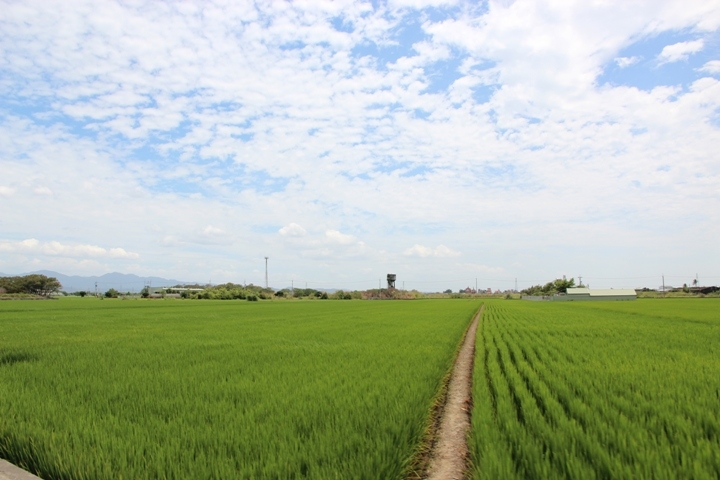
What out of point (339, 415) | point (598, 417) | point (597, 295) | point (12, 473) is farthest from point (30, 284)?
point (597, 295)

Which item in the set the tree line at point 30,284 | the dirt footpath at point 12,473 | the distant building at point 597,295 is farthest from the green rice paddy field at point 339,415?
the tree line at point 30,284

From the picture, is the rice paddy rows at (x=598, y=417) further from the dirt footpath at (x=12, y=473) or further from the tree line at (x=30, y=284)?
the tree line at (x=30, y=284)

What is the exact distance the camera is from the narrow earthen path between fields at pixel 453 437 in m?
3.53

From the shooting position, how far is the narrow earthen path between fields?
3528 mm

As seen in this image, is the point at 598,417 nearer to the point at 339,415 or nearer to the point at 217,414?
the point at 339,415

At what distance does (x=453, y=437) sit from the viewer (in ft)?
14.3

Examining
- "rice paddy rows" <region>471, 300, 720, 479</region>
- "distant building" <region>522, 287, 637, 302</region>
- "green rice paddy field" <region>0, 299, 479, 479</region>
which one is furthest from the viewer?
"distant building" <region>522, 287, 637, 302</region>

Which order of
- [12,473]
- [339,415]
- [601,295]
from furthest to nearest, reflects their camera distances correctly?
[601,295]
[339,415]
[12,473]

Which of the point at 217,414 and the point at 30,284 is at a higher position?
the point at 30,284

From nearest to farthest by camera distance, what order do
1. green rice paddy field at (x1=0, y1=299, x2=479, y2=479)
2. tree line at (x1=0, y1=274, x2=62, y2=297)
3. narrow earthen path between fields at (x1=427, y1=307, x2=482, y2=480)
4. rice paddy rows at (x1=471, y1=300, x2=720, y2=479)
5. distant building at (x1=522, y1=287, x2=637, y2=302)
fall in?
1. rice paddy rows at (x1=471, y1=300, x2=720, y2=479)
2. green rice paddy field at (x1=0, y1=299, x2=479, y2=479)
3. narrow earthen path between fields at (x1=427, y1=307, x2=482, y2=480)
4. distant building at (x1=522, y1=287, x2=637, y2=302)
5. tree line at (x1=0, y1=274, x2=62, y2=297)

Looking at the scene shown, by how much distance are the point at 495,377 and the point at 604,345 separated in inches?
240

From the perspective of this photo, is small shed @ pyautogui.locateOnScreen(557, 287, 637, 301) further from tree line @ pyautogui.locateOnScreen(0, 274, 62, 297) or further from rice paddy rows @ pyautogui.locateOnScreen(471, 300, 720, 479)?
tree line @ pyautogui.locateOnScreen(0, 274, 62, 297)

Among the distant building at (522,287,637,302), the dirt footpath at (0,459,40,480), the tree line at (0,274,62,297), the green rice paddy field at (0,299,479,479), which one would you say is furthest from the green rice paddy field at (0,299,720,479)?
the tree line at (0,274,62,297)

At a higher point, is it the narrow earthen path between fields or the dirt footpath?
the dirt footpath
